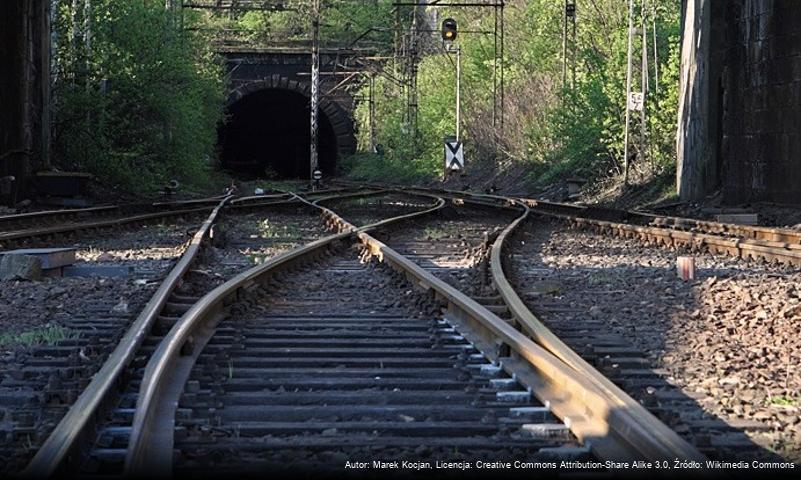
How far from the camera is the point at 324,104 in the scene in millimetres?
66750

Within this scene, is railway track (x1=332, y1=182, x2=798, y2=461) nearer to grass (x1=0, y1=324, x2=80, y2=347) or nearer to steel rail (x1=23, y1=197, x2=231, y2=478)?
steel rail (x1=23, y1=197, x2=231, y2=478)

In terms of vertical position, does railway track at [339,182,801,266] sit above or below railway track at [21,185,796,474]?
below

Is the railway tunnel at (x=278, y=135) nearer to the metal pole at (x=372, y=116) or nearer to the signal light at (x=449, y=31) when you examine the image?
the metal pole at (x=372, y=116)

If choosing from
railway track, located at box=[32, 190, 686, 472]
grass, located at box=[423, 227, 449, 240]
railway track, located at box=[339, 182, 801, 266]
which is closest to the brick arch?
railway track, located at box=[339, 182, 801, 266]

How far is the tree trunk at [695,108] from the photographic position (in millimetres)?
23938

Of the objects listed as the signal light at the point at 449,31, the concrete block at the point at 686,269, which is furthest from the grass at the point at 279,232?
the signal light at the point at 449,31

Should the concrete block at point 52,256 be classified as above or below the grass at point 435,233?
above

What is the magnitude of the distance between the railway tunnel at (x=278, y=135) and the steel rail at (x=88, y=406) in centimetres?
5915

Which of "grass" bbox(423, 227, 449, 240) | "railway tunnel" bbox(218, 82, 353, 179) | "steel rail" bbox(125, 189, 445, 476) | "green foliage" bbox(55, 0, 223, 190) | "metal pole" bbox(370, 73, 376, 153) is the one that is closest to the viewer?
"steel rail" bbox(125, 189, 445, 476)

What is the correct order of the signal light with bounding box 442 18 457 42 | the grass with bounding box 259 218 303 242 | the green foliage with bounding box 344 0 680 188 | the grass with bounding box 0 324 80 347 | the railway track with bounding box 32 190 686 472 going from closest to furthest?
the railway track with bounding box 32 190 686 472 → the grass with bounding box 0 324 80 347 → the grass with bounding box 259 218 303 242 → the green foliage with bounding box 344 0 680 188 → the signal light with bounding box 442 18 457 42

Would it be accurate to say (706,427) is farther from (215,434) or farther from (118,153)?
(118,153)

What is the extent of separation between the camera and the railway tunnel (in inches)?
2655

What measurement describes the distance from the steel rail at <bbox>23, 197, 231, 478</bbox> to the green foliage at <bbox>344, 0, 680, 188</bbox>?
78.8 feet

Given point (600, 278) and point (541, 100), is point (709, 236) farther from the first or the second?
point (541, 100)
